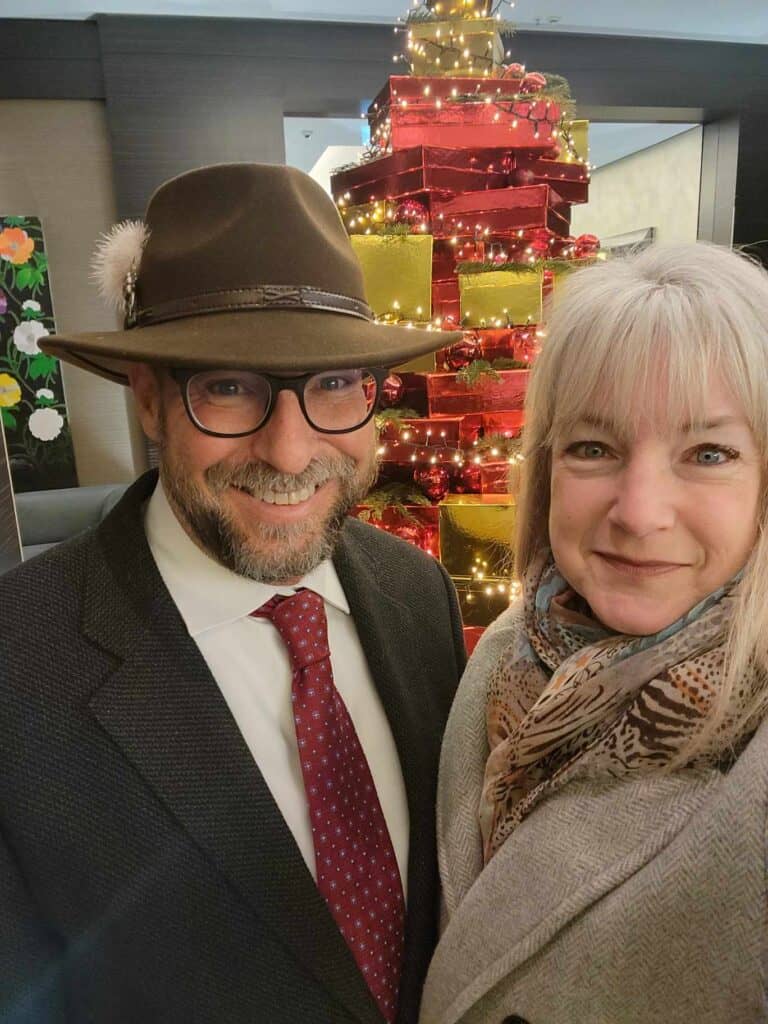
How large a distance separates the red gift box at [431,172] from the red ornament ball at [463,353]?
0.50 m

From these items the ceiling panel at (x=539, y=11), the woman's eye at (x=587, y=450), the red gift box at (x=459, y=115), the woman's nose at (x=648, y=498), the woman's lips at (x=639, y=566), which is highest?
the ceiling panel at (x=539, y=11)

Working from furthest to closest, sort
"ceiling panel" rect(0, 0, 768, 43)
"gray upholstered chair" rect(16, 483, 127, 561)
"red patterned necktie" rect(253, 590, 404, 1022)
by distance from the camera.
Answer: "gray upholstered chair" rect(16, 483, 127, 561), "ceiling panel" rect(0, 0, 768, 43), "red patterned necktie" rect(253, 590, 404, 1022)

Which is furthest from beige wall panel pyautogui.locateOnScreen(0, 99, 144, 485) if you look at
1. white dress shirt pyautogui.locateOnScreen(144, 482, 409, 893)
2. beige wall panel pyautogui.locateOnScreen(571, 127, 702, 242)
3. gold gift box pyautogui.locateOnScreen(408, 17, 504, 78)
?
beige wall panel pyautogui.locateOnScreen(571, 127, 702, 242)

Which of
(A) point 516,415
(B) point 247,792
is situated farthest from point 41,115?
(B) point 247,792

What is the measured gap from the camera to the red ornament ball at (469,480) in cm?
252

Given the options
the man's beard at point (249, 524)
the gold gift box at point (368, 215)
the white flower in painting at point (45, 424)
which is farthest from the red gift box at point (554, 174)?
the white flower in painting at point (45, 424)

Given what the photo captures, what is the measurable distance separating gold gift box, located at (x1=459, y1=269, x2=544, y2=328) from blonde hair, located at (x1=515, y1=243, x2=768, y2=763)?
1508 millimetres

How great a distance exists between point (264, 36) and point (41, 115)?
1478mm

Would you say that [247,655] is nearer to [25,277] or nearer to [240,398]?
[240,398]

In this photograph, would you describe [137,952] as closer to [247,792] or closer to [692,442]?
[247,792]

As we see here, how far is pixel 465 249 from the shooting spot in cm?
246

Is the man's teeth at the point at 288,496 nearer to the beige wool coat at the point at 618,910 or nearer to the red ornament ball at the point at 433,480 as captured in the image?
the beige wool coat at the point at 618,910

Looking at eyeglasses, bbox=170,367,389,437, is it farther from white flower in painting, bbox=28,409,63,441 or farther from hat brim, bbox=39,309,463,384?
white flower in painting, bbox=28,409,63,441

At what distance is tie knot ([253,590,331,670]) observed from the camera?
42.3 inches
